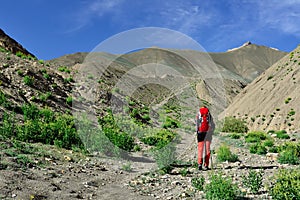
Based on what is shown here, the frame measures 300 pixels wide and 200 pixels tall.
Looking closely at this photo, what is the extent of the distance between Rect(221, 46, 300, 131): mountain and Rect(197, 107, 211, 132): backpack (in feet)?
Answer: 84.8

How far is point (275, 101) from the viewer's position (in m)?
40.7

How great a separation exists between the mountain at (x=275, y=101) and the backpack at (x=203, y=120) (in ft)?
84.8

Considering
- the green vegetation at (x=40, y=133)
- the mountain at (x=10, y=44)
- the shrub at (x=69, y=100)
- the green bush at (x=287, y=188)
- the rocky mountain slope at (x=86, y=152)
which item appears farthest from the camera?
the mountain at (x=10, y=44)

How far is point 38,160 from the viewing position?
8.88 meters

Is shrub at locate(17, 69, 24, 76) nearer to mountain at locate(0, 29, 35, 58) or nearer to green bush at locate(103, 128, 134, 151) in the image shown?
green bush at locate(103, 128, 134, 151)

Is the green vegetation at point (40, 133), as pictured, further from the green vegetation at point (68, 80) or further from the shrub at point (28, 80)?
the green vegetation at point (68, 80)

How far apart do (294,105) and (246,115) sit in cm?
740

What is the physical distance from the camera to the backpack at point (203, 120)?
972cm

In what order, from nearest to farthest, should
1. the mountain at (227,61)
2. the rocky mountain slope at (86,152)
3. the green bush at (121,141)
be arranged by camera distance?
the rocky mountain slope at (86,152), the green bush at (121,141), the mountain at (227,61)

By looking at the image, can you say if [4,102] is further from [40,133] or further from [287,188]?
[287,188]

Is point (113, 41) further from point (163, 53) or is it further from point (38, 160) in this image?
point (163, 53)

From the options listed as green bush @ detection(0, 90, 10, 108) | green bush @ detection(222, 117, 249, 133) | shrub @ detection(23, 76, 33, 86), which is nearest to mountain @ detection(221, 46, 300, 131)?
green bush @ detection(222, 117, 249, 133)

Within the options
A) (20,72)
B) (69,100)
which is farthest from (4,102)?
(20,72)

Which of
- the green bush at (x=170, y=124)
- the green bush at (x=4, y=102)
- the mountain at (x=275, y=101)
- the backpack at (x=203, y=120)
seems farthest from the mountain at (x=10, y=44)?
the mountain at (x=275, y=101)
